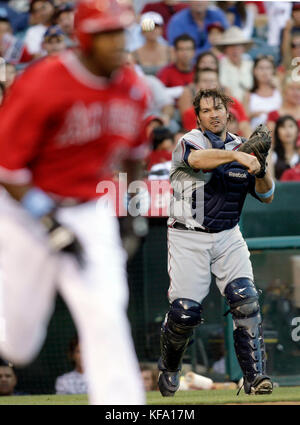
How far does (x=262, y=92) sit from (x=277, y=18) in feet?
3.96

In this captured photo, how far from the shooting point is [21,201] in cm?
343

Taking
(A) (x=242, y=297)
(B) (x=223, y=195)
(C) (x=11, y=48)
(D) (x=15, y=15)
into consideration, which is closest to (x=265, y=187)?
(B) (x=223, y=195)

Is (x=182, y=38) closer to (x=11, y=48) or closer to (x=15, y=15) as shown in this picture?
(x=11, y=48)

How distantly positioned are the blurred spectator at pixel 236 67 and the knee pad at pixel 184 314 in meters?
4.60

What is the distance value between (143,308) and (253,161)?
302 cm

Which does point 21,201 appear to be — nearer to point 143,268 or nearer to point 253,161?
point 253,161

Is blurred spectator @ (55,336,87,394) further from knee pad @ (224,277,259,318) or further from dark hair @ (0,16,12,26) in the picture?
dark hair @ (0,16,12,26)

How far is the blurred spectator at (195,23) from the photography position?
10.3m

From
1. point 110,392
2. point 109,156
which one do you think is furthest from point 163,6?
point 110,392

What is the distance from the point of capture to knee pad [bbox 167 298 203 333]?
5727 mm

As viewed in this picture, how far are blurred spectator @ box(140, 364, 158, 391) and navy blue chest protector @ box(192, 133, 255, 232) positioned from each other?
236 cm

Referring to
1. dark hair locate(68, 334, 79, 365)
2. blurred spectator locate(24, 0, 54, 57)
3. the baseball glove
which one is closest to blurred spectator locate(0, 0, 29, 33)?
blurred spectator locate(24, 0, 54, 57)

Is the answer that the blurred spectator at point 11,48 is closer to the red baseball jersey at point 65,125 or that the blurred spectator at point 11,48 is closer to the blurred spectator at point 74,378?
the blurred spectator at point 74,378

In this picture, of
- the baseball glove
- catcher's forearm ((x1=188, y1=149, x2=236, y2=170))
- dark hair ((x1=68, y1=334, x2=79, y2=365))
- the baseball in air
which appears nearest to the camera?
the baseball glove
